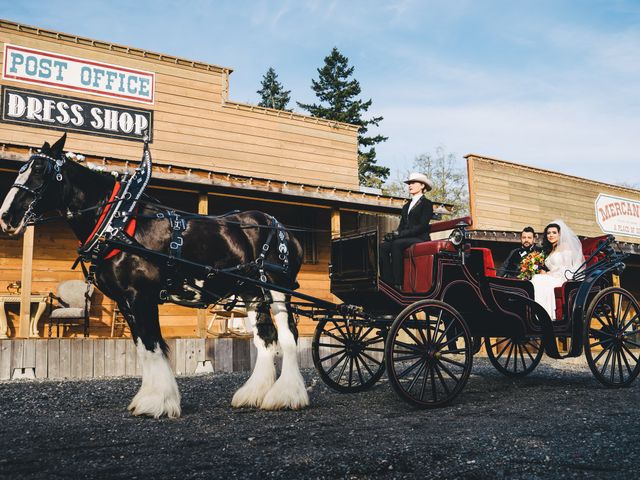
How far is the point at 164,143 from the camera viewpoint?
1347cm

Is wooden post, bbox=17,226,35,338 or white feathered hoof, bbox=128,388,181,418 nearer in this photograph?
white feathered hoof, bbox=128,388,181,418

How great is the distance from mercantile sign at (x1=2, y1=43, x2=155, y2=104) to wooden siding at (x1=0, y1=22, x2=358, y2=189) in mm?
133

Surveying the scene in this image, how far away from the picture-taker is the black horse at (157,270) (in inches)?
199

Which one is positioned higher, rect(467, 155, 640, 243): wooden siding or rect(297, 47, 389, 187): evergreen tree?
rect(297, 47, 389, 187): evergreen tree

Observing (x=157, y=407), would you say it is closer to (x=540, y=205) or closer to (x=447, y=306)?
(x=447, y=306)

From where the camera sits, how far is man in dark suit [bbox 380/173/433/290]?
6.02m

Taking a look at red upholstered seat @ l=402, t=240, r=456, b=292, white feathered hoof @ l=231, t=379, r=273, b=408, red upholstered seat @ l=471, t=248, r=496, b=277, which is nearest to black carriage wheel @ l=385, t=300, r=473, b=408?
red upholstered seat @ l=402, t=240, r=456, b=292

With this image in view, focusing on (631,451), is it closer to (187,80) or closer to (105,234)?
(105,234)

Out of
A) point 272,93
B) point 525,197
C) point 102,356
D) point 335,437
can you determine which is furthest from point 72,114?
point 272,93

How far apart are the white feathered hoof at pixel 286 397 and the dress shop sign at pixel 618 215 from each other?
17778 millimetres

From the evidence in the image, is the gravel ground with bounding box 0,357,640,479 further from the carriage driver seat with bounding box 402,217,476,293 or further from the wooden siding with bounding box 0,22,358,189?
the wooden siding with bounding box 0,22,358,189

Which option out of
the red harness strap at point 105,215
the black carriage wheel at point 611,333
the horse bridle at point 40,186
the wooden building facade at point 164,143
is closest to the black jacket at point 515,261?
the black carriage wheel at point 611,333

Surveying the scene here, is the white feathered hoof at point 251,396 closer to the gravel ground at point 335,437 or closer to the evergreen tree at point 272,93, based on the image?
the gravel ground at point 335,437

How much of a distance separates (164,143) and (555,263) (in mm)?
9300
